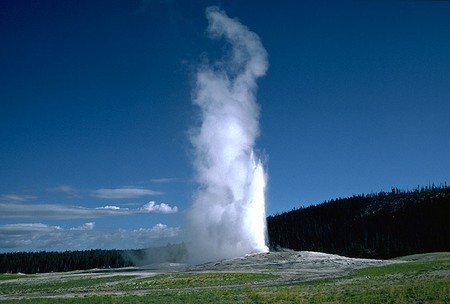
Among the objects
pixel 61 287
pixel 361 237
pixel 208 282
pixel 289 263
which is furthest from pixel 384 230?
pixel 61 287

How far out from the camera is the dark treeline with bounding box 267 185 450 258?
130625 mm

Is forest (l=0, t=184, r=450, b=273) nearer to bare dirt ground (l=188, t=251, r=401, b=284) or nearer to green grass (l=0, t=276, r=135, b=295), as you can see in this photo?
bare dirt ground (l=188, t=251, r=401, b=284)

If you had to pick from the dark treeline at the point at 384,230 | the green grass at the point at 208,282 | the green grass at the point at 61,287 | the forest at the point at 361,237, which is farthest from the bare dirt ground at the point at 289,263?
the dark treeline at the point at 384,230

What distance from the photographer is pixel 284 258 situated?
75.4 meters

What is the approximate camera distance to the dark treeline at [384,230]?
131 m

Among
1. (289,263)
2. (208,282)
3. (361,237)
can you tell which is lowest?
(208,282)

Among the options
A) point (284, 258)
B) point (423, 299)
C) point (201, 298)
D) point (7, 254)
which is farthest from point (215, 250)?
point (7, 254)

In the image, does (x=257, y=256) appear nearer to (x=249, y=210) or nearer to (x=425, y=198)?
(x=249, y=210)

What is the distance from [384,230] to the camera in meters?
157

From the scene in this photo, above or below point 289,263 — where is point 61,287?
below

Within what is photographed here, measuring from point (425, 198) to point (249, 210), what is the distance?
106m

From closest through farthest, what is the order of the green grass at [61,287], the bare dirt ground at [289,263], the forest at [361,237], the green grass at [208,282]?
the green grass at [208,282], the green grass at [61,287], the bare dirt ground at [289,263], the forest at [361,237]

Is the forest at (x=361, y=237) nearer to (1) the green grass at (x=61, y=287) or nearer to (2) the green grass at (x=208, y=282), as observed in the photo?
(1) the green grass at (x=61, y=287)

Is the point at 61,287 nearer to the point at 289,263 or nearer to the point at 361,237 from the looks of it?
the point at 289,263
